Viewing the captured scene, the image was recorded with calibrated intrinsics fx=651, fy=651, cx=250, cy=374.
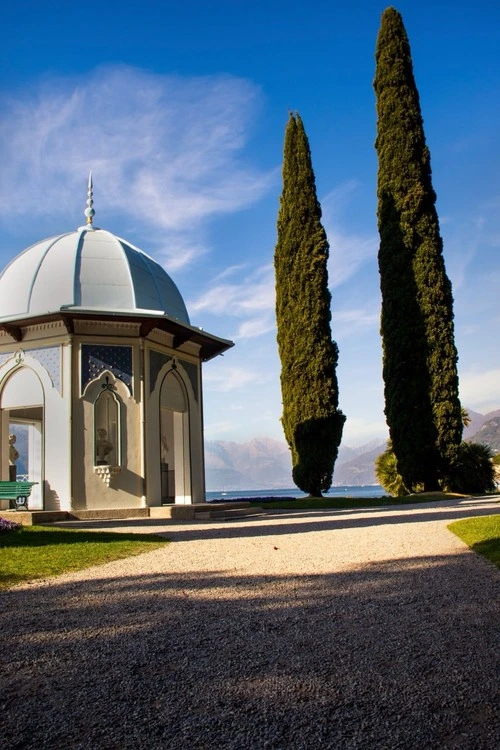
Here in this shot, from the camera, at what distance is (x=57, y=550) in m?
7.70

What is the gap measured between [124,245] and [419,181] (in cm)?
1100

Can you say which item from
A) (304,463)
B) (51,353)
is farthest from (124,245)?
(304,463)

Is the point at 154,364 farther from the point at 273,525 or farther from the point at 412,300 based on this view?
the point at 412,300

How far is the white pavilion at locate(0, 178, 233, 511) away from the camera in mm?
14266

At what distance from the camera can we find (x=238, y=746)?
2.23 meters

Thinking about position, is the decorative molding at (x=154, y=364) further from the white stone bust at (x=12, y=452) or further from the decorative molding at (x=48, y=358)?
the white stone bust at (x=12, y=452)

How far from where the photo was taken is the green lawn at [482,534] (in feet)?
21.5

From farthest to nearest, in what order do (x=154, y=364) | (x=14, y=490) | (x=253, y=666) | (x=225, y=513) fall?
(x=154, y=364) → (x=225, y=513) → (x=14, y=490) → (x=253, y=666)

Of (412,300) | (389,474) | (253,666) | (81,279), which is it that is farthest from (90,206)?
(253,666)

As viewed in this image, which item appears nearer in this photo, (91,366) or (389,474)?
(91,366)

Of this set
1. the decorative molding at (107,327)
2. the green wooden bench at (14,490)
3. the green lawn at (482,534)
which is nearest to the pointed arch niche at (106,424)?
the decorative molding at (107,327)

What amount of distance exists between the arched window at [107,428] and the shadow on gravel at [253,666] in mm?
9506

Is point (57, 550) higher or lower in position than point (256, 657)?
higher

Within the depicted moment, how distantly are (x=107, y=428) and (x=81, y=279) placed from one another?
11.6 feet
